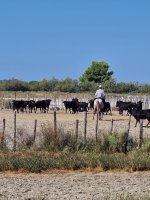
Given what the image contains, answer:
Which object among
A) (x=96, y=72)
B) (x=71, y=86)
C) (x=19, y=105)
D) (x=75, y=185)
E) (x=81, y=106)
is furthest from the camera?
(x=96, y=72)

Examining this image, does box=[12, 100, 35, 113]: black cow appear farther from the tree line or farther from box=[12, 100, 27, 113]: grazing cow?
the tree line

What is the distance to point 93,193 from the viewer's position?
13336mm

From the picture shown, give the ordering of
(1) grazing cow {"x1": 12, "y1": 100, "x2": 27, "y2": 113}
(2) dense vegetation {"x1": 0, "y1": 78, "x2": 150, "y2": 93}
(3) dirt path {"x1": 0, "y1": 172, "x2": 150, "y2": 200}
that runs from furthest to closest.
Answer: (2) dense vegetation {"x1": 0, "y1": 78, "x2": 150, "y2": 93} < (1) grazing cow {"x1": 12, "y1": 100, "x2": 27, "y2": 113} < (3) dirt path {"x1": 0, "y1": 172, "x2": 150, "y2": 200}

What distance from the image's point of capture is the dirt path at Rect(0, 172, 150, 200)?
42.5 feet

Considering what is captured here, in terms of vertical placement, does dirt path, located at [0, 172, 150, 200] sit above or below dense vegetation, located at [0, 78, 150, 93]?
below

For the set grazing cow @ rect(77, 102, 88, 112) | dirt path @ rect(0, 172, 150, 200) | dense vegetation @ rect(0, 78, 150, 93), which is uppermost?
dense vegetation @ rect(0, 78, 150, 93)

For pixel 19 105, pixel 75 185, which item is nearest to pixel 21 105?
Answer: pixel 19 105

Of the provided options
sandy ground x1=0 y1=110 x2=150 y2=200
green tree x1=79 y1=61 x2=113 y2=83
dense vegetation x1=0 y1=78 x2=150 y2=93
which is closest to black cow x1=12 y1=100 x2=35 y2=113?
sandy ground x1=0 y1=110 x2=150 y2=200

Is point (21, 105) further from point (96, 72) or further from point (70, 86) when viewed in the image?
point (96, 72)

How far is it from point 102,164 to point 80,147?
111 inches

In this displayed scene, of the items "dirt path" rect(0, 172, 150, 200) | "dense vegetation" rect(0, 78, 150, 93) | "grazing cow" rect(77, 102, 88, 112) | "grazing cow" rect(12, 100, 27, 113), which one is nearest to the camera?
"dirt path" rect(0, 172, 150, 200)

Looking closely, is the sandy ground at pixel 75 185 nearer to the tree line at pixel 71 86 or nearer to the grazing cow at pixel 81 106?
the grazing cow at pixel 81 106

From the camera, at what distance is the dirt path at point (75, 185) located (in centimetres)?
1295

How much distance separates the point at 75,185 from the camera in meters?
14.7
